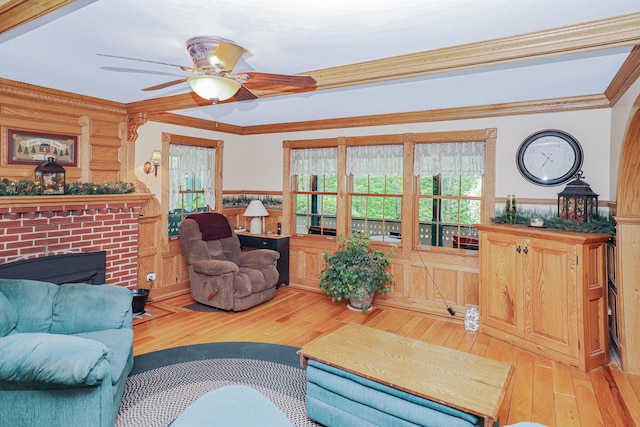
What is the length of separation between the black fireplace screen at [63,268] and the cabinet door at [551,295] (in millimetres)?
4189

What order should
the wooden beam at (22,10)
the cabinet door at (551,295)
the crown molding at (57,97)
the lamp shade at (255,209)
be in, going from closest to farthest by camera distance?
the wooden beam at (22,10) < the cabinet door at (551,295) < the crown molding at (57,97) < the lamp shade at (255,209)

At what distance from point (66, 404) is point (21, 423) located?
0.26m

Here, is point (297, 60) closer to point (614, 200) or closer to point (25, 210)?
point (25, 210)

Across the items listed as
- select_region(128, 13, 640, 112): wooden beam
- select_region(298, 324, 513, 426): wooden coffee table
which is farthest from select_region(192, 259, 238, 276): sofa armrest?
select_region(128, 13, 640, 112): wooden beam

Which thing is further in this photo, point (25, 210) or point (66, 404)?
point (25, 210)

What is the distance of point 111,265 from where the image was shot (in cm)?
411

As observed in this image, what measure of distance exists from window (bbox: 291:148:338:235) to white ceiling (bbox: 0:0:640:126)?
1.70 meters

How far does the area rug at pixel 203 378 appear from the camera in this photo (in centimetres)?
240

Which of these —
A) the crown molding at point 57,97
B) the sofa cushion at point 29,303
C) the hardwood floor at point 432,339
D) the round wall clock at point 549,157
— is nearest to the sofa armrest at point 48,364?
the sofa cushion at point 29,303

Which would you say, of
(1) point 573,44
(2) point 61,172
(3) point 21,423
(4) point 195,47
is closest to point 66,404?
(3) point 21,423

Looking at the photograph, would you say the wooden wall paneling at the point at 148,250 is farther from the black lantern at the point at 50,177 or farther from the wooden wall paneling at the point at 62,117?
the black lantern at the point at 50,177

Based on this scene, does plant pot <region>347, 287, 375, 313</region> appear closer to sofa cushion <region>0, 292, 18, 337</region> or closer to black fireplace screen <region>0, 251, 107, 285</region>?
black fireplace screen <region>0, 251, 107, 285</region>

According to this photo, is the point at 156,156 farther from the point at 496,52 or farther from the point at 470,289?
the point at 470,289

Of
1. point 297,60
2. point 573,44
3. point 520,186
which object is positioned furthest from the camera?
point 520,186
